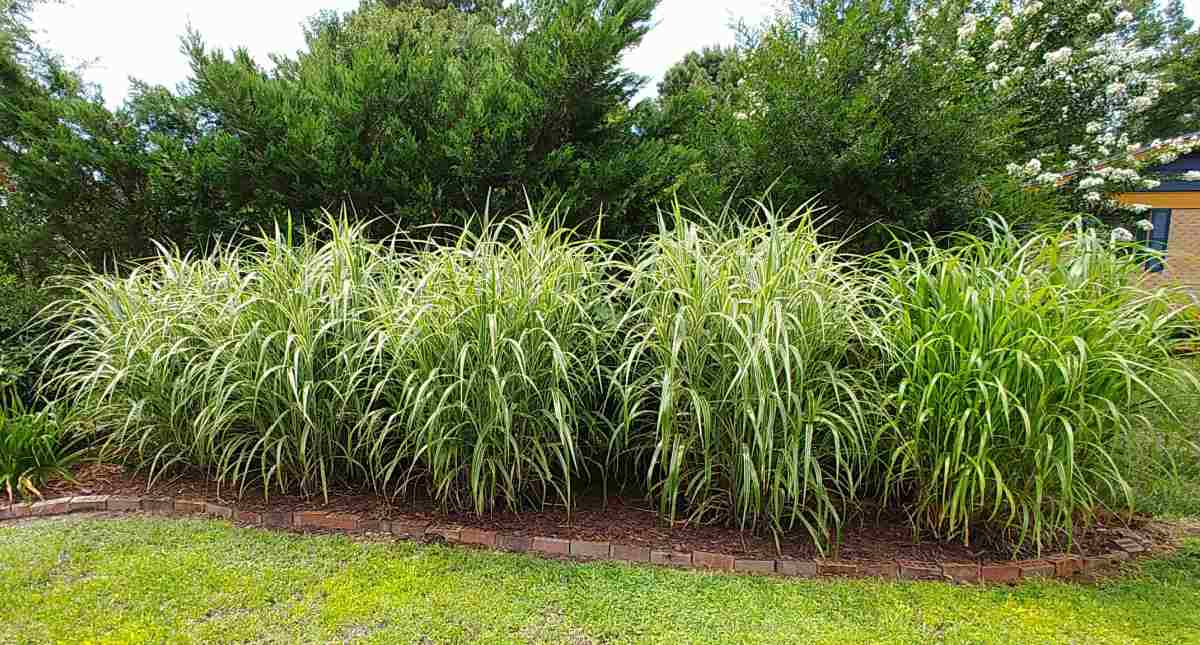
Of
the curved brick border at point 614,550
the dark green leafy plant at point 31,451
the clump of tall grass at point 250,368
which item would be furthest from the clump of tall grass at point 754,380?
the dark green leafy plant at point 31,451

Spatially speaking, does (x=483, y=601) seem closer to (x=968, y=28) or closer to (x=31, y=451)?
(x=31, y=451)

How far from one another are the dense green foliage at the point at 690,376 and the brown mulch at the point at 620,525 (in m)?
0.07

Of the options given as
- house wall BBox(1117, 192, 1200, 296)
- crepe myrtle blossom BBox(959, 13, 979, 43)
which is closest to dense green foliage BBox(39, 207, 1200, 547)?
crepe myrtle blossom BBox(959, 13, 979, 43)

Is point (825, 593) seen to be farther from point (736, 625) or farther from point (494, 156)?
point (494, 156)

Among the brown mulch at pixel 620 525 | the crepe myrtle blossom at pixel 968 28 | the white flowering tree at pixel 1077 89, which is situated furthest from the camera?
the crepe myrtle blossom at pixel 968 28

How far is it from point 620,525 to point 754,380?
31.6 inches

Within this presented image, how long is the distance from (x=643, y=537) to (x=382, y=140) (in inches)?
109

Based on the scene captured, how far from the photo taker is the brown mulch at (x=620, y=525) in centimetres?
226

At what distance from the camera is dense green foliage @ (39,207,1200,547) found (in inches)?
83.1

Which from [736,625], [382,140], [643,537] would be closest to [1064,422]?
[736,625]

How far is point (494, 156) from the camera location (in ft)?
11.9

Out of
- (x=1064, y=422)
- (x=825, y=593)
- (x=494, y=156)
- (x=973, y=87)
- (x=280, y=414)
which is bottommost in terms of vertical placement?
(x=825, y=593)

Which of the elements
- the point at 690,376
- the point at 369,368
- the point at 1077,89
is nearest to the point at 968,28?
the point at 1077,89

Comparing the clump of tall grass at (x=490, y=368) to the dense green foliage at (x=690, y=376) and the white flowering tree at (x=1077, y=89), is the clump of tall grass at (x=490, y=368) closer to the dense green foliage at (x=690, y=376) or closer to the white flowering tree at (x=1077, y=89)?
the dense green foliage at (x=690, y=376)
